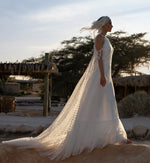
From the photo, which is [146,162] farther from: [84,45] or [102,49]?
[84,45]

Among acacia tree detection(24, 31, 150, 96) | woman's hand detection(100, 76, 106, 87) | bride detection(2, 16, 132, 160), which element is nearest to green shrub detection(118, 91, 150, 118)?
bride detection(2, 16, 132, 160)

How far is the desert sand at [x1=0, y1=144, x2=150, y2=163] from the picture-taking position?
10.3 ft

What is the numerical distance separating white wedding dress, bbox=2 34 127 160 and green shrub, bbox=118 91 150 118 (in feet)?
20.7

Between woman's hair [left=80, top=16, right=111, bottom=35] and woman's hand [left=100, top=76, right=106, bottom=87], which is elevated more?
woman's hair [left=80, top=16, right=111, bottom=35]

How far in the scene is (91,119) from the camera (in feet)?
11.1

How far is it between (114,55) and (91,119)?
65.4ft

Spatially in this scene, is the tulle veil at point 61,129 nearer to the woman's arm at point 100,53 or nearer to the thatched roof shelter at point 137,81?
the woman's arm at point 100,53

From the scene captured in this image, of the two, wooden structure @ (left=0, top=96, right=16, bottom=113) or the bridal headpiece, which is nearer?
the bridal headpiece

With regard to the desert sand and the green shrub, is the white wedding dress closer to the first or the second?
the desert sand

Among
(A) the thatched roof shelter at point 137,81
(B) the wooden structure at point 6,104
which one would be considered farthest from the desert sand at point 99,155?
(A) the thatched roof shelter at point 137,81

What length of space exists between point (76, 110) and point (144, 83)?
1158 centimetres

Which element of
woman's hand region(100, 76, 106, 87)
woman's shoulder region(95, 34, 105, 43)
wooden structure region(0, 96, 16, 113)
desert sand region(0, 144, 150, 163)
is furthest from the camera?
wooden structure region(0, 96, 16, 113)

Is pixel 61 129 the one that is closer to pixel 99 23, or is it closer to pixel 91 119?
pixel 91 119

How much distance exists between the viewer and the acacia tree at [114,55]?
884 inches
